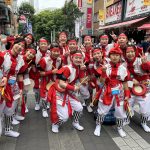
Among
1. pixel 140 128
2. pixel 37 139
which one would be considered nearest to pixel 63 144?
pixel 37 139

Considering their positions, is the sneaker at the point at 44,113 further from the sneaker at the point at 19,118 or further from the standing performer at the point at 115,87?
the standing performer at the point at 115,87

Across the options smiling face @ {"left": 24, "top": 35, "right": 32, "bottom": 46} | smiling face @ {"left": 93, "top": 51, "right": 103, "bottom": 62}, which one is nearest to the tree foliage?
smiling face @ {"left": 24, "top": 35, "right": 32, "bottom": 46}

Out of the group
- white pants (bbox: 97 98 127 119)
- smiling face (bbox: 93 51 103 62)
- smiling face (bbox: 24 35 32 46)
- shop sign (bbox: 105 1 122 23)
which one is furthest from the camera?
shop sign (bbox: 105 1 122 23)

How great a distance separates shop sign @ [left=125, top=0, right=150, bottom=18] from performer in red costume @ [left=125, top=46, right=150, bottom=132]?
483 inches

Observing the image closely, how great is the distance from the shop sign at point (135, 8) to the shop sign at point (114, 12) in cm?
180

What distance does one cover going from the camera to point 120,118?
454cm

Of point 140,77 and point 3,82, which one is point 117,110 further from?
point 3,82

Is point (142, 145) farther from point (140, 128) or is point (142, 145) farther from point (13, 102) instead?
point (13, 102)

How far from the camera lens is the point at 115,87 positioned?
444 centimetres

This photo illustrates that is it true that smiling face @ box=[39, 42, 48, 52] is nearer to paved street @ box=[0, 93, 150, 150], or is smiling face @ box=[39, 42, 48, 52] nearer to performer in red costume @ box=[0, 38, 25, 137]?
performer in red costume @ box=[0, 38, 25, 137]

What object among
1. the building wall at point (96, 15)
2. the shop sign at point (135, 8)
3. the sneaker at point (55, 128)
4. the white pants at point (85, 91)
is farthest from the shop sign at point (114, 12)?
the sneaker at point (55, 128)

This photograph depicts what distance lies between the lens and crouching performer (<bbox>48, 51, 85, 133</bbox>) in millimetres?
4512

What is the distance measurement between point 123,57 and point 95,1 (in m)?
33.9

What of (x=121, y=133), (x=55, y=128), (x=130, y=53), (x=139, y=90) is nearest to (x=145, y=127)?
(x=121, y=133)
